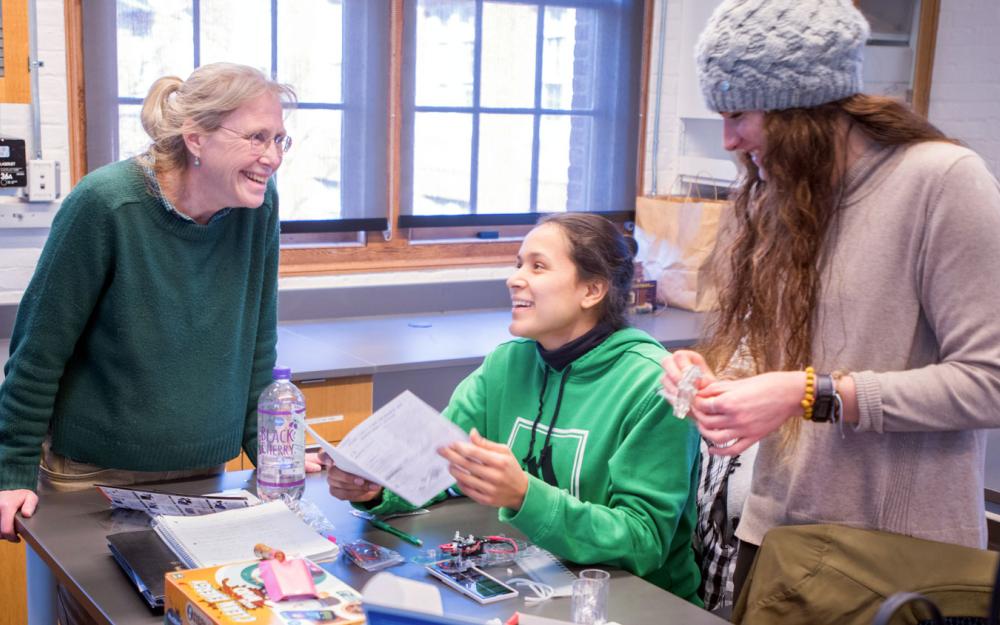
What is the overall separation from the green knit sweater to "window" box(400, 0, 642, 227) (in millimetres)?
1953

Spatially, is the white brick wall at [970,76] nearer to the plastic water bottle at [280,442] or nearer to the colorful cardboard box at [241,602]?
the plastic water bottle at [280,442]

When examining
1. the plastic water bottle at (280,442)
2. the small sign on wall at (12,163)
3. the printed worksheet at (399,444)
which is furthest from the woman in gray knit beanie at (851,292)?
the small sign on wall at (12,163)

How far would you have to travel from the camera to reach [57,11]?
3.13 metres

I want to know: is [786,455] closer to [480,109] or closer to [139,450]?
[139,450]

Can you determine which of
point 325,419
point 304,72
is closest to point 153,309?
point 325,419

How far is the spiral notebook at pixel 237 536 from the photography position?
5.25 feet

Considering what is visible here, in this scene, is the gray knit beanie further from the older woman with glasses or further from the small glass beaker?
the older woman with glasses

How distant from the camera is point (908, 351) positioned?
139 cm

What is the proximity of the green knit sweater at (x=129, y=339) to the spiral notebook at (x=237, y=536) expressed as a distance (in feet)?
0.83

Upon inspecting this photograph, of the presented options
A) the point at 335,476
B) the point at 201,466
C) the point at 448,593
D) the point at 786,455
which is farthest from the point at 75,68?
the point at 786,455

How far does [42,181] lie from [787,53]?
244 centimetres

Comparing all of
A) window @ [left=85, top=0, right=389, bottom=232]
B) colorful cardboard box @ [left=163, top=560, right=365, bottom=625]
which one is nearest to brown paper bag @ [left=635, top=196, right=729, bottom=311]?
window @ [left=85, top=0, right=389, bottom=232]

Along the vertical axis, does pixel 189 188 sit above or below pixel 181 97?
below

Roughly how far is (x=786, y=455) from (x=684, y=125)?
10.1ft
